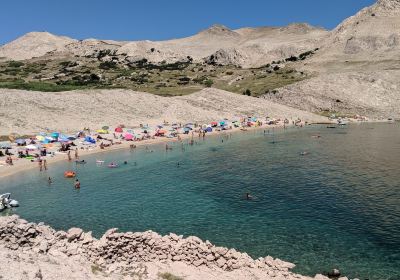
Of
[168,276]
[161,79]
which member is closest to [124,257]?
[168,276]

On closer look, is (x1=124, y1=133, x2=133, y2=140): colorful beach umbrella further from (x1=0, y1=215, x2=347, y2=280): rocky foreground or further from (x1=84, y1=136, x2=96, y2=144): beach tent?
(x1=0, y1=215, x2=347, y2=280): rocky foreground

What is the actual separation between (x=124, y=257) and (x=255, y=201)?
20.9 meters

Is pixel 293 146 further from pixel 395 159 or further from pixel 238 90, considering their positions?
pixel 238 90

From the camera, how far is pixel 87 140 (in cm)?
8219

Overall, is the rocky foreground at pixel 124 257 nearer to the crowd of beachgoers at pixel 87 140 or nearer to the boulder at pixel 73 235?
the boulder at pixel 73 235

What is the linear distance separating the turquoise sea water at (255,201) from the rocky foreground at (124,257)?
473 cm

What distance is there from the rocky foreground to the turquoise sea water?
4728mm

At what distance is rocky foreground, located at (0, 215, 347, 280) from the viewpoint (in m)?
22.2

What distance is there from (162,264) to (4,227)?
31.1 feet

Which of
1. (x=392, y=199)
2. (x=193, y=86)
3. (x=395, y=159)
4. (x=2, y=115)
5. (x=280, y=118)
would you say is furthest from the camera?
(x=193, y=86)

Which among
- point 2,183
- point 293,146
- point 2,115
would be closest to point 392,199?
point 293,146

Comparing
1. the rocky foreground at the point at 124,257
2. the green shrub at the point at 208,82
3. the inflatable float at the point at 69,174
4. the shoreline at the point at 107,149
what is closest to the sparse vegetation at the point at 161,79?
the green shrub at the point at 208,82

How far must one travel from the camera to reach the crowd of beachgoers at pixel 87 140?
66.8 m

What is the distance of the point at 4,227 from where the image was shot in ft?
78.9
